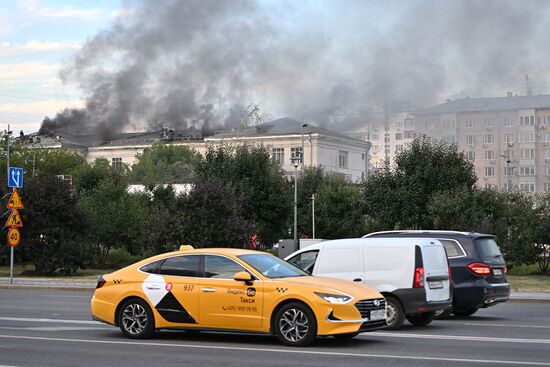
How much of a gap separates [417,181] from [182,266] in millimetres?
44077

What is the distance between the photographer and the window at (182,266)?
15.8 metres

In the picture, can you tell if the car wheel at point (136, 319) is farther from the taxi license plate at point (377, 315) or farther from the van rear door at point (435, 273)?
the van rear door at point (435, 273)

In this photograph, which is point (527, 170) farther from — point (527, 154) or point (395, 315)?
point (395, 315)

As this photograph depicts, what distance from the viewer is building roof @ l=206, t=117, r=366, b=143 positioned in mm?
Answer: 82512

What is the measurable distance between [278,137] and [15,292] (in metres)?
67.6

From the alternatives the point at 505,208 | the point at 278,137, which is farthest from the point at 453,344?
the point at 278,137

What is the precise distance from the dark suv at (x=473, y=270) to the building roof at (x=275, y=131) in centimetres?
5836

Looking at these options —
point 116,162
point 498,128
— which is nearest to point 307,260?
point 498,128

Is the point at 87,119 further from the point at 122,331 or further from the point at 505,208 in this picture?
the point at 122,331

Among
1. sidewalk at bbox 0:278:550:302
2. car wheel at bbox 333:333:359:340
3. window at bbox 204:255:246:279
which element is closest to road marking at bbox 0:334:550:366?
car wheel at bbox 333:333:359:340

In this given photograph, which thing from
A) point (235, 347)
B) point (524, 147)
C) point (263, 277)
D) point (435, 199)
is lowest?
point (235, 347)

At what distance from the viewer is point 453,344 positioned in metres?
15.3

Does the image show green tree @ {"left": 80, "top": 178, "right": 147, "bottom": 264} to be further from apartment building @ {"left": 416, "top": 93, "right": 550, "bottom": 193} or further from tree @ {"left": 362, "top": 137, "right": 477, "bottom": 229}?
apartment building @ {"left": 416, "top": 93, "right": 550, "bottom": 193}

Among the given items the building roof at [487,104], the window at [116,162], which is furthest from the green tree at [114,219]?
the window at [116,162]
